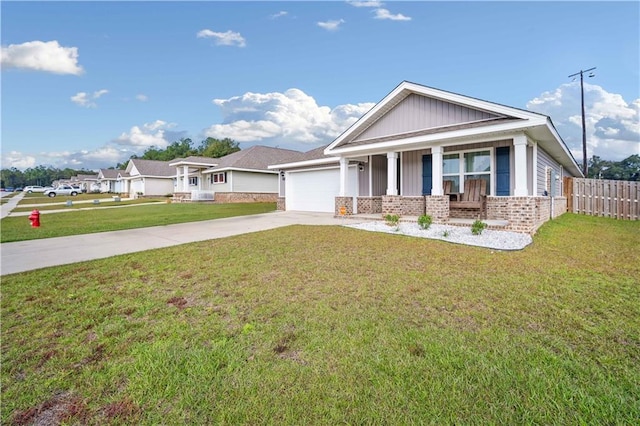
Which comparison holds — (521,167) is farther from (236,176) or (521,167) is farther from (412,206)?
(236,176)

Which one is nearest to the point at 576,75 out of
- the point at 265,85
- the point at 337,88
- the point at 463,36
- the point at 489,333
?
the point at 463,36

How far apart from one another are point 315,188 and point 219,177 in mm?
14807

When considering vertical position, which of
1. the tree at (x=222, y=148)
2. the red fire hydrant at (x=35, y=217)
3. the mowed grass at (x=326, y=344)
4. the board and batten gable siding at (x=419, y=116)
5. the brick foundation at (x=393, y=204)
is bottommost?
the mowed grass at (x=326, y=344)

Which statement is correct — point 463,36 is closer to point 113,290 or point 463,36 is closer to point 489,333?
point 489,333

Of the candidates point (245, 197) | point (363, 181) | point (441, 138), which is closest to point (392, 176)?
point (441, 138)

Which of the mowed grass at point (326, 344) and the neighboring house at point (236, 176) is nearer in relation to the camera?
the mowed grass at point (326, 344)

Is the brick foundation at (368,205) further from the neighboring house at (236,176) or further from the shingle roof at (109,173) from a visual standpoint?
the shingle roof at (109,173)

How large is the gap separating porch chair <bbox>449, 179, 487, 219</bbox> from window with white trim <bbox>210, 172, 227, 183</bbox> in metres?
21.4

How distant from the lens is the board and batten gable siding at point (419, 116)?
10.0m

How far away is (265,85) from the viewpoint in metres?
22.9

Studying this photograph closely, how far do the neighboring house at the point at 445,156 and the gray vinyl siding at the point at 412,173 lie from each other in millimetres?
40

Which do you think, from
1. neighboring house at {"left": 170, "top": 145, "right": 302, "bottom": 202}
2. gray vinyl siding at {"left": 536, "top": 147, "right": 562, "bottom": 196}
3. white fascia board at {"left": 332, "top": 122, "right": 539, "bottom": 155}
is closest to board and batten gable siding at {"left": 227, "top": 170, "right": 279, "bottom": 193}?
neighboring house at {"left": 170, "top": 145, "right": 302, "bottom": 202}

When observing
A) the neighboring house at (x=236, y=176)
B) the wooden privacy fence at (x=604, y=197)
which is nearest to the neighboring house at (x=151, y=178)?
the neighboring house at (x=236, y=176)

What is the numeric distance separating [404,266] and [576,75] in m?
24.9
